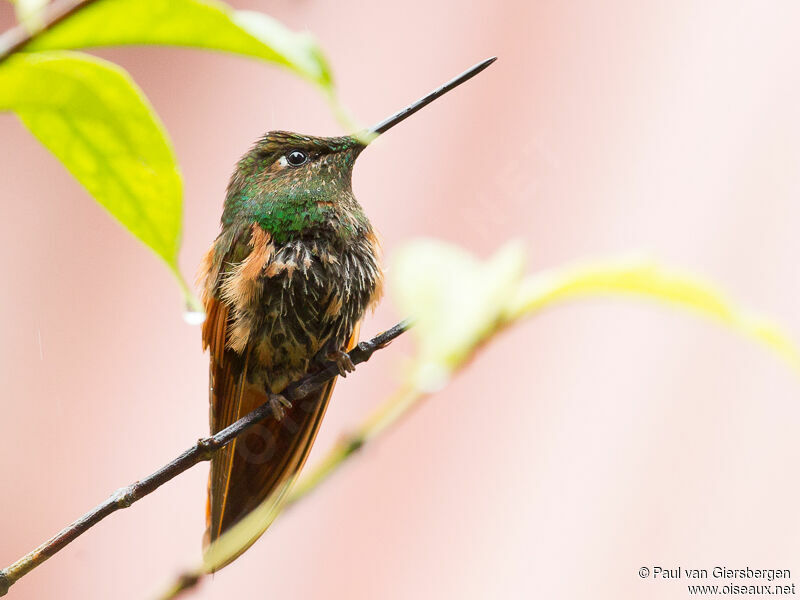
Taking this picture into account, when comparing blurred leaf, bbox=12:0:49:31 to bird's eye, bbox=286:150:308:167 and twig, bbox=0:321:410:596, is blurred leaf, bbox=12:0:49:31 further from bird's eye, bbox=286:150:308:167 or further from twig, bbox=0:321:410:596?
bird's eye, bbox=286:150:308:167

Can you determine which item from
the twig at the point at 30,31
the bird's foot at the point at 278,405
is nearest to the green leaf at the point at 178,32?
the twig at the point at 30,31

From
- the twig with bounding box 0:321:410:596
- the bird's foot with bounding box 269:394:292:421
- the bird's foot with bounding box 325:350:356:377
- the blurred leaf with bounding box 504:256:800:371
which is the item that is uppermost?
the bird's foot with bounding box 325:350:356:377

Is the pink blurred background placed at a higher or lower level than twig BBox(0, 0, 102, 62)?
higher

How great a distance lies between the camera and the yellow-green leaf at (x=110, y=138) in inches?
7.4

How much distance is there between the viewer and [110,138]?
20 centimetres

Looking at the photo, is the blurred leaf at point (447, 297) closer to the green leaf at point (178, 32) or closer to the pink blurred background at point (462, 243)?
the green leaf at point (178, 32)

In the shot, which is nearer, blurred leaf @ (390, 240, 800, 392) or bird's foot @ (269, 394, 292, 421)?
→ blurred leaf @ (390, 240, 800, 392)

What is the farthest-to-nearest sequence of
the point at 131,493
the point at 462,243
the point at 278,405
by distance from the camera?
the point at 462,243
the point at 278,405
the point at 131,493

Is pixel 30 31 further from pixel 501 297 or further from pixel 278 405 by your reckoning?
pixel 278 405

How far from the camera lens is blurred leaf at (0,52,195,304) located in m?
0.19

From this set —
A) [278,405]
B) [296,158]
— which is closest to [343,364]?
[278,405]

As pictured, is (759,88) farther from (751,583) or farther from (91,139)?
(91,139)

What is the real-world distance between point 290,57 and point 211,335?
18.4 inches

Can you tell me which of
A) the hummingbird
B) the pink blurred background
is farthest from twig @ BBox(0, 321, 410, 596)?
the pink blurred background
